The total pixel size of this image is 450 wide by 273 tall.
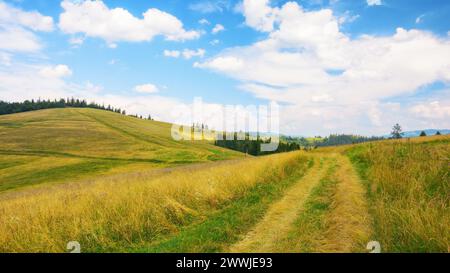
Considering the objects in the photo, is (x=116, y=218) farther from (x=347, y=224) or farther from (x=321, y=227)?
(x=347, y=224)

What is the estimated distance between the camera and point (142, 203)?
29.3 feet

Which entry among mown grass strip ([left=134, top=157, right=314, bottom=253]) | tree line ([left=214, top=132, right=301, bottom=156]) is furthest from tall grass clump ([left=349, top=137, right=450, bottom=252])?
tree line ([left=214, top=132, right=301, bottom=156])

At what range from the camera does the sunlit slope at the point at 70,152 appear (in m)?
60.4

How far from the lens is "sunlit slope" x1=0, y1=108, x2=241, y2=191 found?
60388 mm

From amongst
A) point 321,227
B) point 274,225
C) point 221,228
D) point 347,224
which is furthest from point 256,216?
point 347,224

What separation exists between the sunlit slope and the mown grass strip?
181 feet

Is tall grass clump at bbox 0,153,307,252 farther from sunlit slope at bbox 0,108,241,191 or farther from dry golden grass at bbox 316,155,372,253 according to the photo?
sunlit slope at bbox 0,108,241,191

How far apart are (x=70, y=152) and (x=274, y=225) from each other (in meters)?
85.8

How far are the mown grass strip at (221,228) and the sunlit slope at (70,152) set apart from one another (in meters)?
55.2

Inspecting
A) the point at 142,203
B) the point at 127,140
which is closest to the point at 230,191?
the point at 142,203
